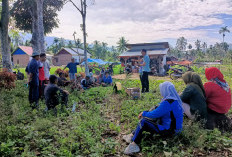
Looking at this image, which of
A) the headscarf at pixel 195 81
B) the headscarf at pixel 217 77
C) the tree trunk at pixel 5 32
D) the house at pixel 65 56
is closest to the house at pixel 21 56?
the house at pixel 65 56

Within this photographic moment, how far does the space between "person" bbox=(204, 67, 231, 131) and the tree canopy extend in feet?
49.8

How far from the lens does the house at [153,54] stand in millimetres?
24094

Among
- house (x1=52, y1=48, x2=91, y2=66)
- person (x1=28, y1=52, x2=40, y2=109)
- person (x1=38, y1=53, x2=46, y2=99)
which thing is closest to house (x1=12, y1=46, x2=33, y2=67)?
house (x1=52, y1=48, x2=91, y2=66)

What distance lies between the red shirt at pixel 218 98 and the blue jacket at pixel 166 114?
1.41 meters

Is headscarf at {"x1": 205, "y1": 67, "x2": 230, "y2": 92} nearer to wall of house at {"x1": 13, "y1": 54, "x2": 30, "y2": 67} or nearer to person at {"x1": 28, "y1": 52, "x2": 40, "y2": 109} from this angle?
person at {"x1": 28, "y1": 52, "x2": 40, "y2": 109}

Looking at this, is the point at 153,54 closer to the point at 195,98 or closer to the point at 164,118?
the point at 195,98

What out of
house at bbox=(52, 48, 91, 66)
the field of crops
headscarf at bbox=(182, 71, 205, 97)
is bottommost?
the field of crops

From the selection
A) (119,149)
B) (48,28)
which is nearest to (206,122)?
(119,149)

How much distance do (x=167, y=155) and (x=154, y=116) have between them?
27.6 inches

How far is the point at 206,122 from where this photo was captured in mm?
3969

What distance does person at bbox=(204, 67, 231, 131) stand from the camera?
157 inches

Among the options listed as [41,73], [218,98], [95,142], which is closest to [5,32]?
[41,73]

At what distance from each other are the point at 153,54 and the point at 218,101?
20653mm

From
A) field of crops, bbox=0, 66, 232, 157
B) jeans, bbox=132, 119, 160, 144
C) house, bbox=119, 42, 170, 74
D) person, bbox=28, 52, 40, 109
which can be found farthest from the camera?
house, bbox=119, 42, 170, 74
